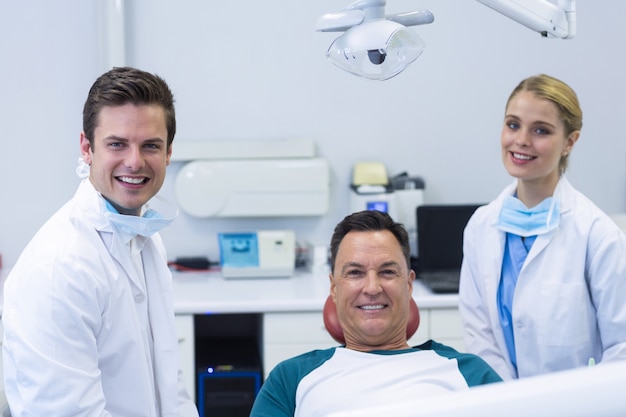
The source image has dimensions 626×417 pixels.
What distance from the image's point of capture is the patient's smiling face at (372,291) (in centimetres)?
191

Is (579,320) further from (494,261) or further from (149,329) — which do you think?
(149,329)

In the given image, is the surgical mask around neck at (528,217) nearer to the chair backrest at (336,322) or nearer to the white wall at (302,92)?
the chair backrest at (336,322)

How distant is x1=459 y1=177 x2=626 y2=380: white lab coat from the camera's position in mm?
1972

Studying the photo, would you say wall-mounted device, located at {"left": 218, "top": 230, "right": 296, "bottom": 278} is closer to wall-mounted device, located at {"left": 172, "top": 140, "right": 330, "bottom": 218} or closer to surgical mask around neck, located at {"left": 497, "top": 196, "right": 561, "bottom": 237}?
wall-mounted device, located at {"left": 172, "top": 140, "right": 330, "bottom": 218}

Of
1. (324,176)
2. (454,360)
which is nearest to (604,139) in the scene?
(324,176)

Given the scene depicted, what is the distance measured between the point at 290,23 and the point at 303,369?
1.84 metres

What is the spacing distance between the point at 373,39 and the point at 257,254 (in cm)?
197

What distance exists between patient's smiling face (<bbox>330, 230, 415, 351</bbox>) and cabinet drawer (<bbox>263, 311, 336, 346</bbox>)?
0.90 meters

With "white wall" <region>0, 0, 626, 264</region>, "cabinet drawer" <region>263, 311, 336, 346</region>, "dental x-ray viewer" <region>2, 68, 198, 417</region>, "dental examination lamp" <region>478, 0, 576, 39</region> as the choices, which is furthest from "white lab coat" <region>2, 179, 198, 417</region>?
"white wall" <region>0, 0, 626, 264</region>

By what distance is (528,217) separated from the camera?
6.90 feet

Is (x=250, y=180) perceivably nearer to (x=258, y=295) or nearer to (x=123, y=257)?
(x=258, y=295)

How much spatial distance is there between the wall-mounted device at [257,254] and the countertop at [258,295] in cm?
3

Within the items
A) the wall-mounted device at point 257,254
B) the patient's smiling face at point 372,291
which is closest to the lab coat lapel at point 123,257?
the patient's smiling face at point 372,291

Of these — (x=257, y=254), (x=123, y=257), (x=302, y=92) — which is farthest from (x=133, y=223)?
(x=302, y=92)
